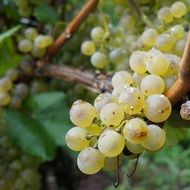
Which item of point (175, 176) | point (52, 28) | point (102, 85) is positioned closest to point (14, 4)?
point (52, 28)

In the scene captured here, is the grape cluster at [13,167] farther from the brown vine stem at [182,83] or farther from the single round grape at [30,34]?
the brown vine stem at [182,83]

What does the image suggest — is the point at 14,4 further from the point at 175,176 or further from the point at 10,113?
the point at 175,176

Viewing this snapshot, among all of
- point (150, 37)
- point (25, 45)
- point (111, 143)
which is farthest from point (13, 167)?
point (111, 143)

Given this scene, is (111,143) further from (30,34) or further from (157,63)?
(30,34)

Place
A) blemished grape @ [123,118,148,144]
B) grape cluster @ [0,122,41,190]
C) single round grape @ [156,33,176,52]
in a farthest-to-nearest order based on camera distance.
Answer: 1. grape cluster @ [0,122,41,190]
2. single round grape @ [156,33,176,52]
3. blemished grape @ [123,118,148,144]

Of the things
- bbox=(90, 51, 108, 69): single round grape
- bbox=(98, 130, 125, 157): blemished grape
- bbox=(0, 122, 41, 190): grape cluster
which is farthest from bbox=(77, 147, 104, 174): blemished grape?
bbox=(0, 122, 41, 190): grape cluster

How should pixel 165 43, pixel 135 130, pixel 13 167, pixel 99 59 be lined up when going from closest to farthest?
1. pixel 135 130
2. pixel 165 43
3. pixel 99 59
4. pixel 13 167

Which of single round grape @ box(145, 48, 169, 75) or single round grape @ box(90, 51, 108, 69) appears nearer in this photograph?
single round grape @ box(145, 48, 169, 75)

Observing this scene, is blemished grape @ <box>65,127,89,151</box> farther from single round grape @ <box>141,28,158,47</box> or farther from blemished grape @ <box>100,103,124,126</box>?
single round grape @ <box>141,28,158,47</box>
